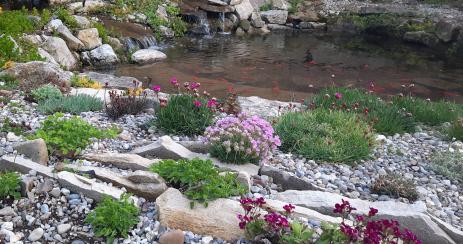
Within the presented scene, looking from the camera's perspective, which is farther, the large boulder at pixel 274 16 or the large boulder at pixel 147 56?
the large boulder at pixel 274 16

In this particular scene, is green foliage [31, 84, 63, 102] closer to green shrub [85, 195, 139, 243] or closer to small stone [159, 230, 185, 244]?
green shrub [85, 195, 139, 243]

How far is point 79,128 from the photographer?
5.59 m

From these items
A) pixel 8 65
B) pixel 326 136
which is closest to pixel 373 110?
pixel 326 136

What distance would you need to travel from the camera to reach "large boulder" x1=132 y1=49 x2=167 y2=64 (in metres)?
14.3

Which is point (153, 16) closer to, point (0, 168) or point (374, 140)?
point (374, 140)

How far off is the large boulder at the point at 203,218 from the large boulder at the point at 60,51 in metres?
8.86

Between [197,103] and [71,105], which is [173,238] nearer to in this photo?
[197,103]

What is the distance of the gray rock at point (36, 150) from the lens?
16.5 ft

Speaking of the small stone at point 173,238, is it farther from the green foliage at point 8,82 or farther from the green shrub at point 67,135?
the green foliage at point 8,82

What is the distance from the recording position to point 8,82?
331 inches

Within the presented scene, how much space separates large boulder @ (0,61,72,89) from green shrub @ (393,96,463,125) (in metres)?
5.64

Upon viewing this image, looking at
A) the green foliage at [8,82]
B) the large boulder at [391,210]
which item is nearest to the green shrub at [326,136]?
the large boulder at [391,210]

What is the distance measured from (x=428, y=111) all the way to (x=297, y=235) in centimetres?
552

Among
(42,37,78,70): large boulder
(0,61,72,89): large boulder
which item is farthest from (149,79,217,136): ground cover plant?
(42,37,78,70): large boulder
